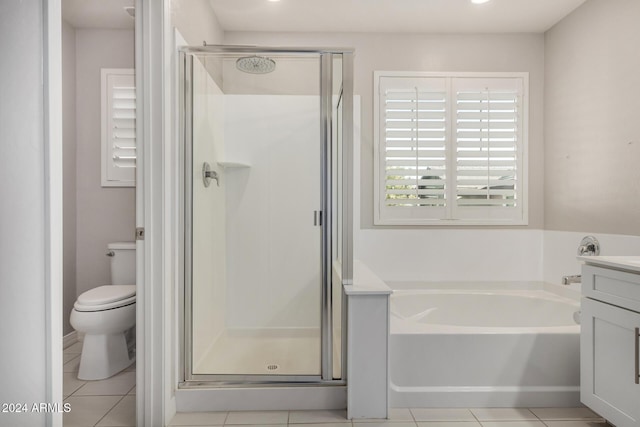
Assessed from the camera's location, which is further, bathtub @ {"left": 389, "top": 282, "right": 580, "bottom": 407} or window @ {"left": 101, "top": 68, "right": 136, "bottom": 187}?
window @ {"left": 101, "top": 68, "right": 136, "bottom": 187}

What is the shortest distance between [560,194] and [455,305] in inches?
46.6

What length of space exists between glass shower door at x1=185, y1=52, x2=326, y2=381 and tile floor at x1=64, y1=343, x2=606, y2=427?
0.64 feet

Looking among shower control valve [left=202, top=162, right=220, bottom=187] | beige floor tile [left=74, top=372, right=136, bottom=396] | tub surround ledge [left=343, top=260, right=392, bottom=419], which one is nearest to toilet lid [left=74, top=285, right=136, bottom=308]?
beige floor tile [left=74, top=372, right=136, bottom=396]

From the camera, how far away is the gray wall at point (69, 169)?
120 inches

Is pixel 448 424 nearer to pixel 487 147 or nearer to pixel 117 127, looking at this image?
pixel 487 147

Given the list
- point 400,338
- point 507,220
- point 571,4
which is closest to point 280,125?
point 400,338

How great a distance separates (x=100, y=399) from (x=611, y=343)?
2573 millimetres

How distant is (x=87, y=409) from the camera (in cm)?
208

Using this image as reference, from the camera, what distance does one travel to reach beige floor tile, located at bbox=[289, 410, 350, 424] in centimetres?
193

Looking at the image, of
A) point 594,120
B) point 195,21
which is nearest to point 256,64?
point 195,21

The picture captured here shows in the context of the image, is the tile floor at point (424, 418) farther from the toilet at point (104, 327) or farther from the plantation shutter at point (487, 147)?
the plantation shutter at point (487, 147)

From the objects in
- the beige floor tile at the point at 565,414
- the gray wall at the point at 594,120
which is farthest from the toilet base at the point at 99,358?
the gray wall at the point at 594,120

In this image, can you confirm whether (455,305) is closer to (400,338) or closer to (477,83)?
(400,338)

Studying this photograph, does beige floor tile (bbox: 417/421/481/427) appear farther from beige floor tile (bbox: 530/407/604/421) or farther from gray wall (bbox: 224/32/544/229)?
gray wall (bbox: 224/32/544/229)
